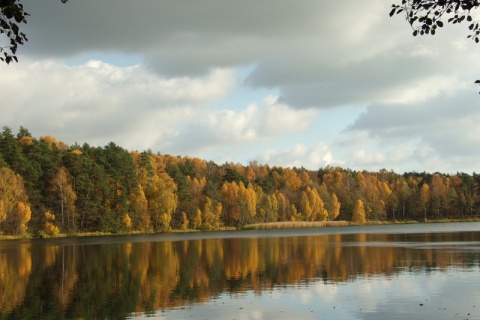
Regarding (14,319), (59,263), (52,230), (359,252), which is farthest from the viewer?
(52,230)

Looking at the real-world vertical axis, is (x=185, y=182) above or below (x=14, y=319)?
above

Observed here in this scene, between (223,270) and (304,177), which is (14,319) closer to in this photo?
(223,270)

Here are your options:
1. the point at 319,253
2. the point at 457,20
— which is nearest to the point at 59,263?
the point at 319,253

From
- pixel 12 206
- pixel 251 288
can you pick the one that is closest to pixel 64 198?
pixel 12 206

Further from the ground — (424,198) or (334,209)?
(424,198)

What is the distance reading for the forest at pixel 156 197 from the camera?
3615 inches

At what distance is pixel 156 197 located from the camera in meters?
108

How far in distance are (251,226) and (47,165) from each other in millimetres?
46287

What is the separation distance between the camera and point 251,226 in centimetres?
12212

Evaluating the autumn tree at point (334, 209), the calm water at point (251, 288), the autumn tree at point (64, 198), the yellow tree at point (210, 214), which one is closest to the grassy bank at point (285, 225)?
the yellow tree at point (210, 214)

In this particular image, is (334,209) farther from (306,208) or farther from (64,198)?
(64,198)

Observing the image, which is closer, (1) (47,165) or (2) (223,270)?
(2) (223,270)

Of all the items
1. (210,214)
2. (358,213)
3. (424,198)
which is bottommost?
(358,213)

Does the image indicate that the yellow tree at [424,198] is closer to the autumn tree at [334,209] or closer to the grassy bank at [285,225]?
the autumn tree at [334,209]
